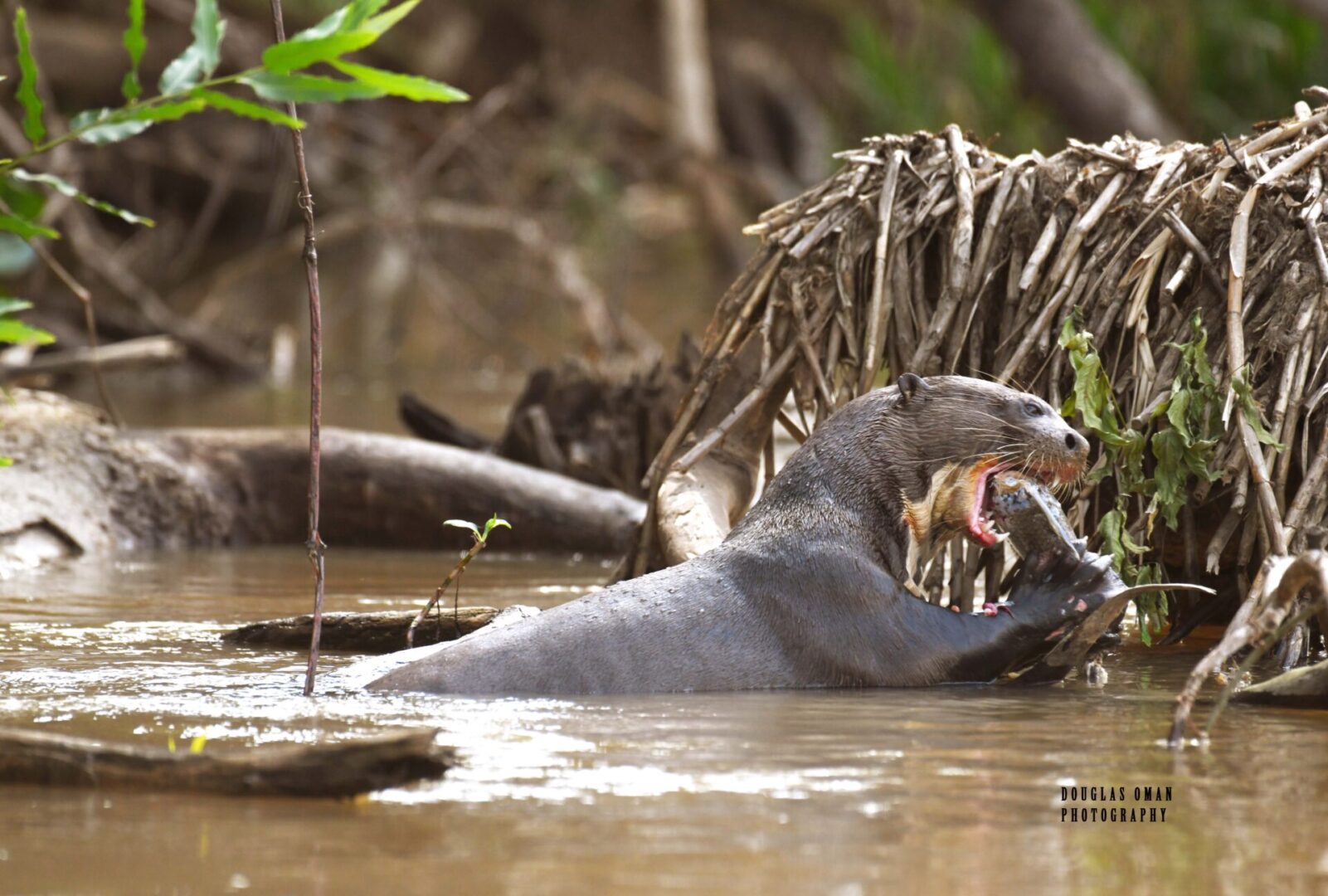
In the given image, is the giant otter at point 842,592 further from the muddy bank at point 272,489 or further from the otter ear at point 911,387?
the muddy bank at point 272,489

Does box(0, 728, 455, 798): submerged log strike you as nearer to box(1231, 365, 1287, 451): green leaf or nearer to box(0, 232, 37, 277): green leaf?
box(0, 232, 37, 277): green leaf

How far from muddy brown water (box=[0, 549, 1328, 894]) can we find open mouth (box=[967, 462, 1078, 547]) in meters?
0.46

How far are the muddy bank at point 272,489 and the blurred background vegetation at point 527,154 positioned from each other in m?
2.40

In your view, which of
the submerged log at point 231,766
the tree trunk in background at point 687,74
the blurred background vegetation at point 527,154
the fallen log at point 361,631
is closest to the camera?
the submerged log at point 231,766

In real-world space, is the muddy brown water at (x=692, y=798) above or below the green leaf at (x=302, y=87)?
below

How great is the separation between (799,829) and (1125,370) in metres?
2.37

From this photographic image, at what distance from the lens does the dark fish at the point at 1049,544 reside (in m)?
4.30

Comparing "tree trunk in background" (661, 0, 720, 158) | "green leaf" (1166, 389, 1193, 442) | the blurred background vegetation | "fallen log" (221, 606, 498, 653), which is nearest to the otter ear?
"green leaf" (1166, 389, 1193, 442)

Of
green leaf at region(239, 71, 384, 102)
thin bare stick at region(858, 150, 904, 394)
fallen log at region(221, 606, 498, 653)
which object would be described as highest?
thin bare stick at region(858, 150, 904, 394)

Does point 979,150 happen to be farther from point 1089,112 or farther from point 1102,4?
point 1102,4

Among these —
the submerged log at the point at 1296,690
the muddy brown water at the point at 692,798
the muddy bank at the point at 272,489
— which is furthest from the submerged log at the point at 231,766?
the muddy bank at the point at 272,489

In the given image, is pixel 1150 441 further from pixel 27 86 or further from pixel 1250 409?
pixel 27 86

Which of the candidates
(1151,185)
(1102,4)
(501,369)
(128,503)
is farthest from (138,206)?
(1151,185)

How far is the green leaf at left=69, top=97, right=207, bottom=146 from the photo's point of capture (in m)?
2.63
